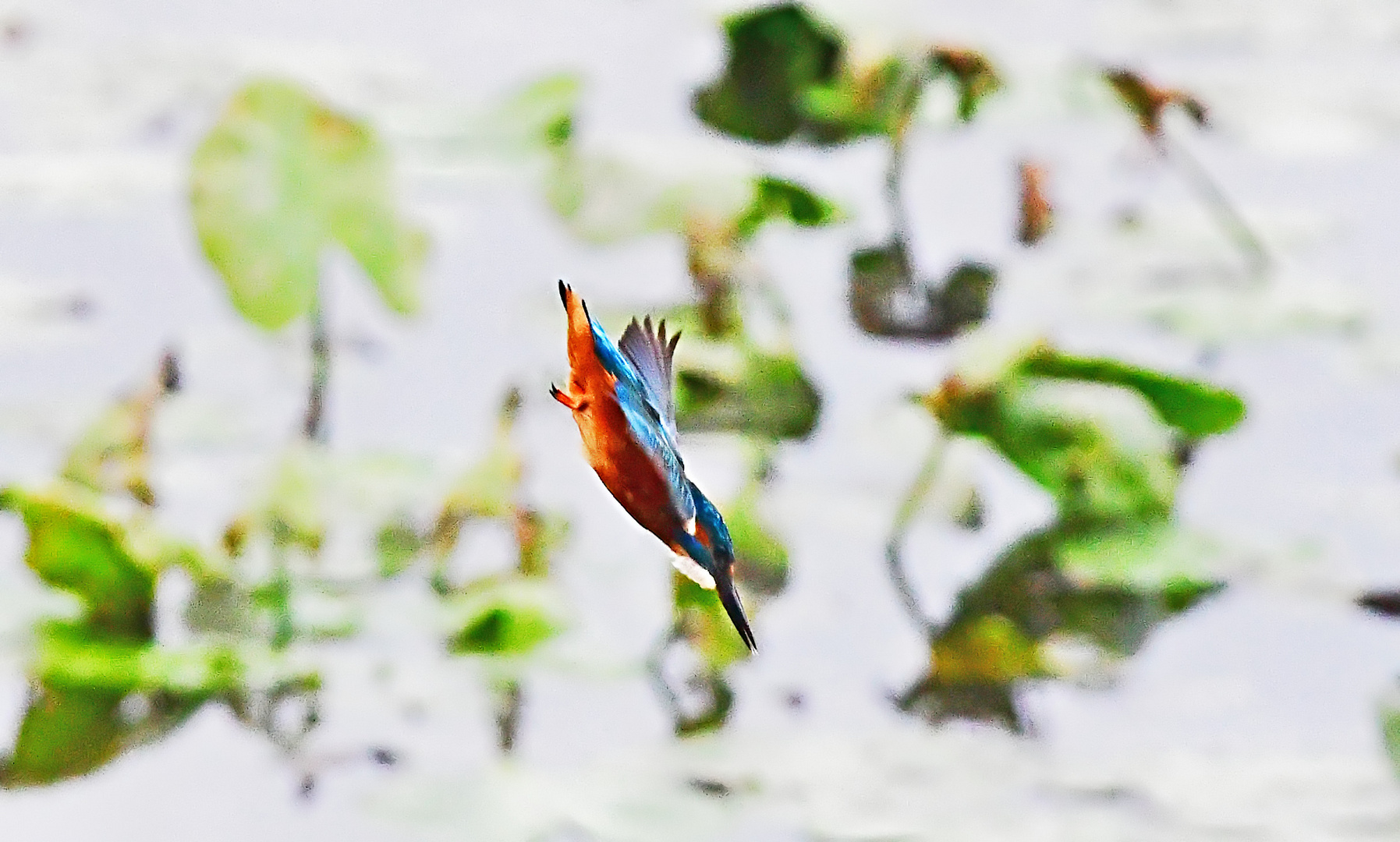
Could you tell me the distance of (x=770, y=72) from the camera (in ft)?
5.46

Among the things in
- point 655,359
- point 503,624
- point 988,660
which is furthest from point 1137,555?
point 655,359

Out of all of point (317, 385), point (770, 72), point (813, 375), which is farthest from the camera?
point (770, 72)

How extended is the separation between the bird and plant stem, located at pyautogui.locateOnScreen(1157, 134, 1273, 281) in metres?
1.37

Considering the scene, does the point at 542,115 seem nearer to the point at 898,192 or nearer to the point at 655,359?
the point at 898,192

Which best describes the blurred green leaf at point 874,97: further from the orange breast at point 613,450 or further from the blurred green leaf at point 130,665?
the orange breast at point 613,450

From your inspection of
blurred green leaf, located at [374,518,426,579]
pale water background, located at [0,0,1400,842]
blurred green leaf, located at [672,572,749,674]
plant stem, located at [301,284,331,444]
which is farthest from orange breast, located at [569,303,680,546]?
plant stem, located at [301,284,331,444]

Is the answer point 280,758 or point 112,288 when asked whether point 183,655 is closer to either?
point 280,758

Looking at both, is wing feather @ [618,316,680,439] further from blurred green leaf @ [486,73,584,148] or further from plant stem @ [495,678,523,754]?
blurred green leaf @ [486,73,584,148]

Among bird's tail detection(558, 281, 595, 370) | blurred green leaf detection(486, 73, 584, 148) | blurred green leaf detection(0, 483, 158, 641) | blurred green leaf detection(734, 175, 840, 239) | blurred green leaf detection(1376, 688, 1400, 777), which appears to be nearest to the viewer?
bird's tail detection(558, 281, 595, 370)

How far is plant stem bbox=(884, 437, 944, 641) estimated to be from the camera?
105 centimetres

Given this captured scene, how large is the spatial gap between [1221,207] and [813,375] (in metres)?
0.62

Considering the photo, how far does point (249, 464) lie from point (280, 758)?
0.35 m

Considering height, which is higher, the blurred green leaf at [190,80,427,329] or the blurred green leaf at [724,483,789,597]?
the blurred green leaf at [190,80,427,329]

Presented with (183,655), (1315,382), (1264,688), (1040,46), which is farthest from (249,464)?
(1040,46)
